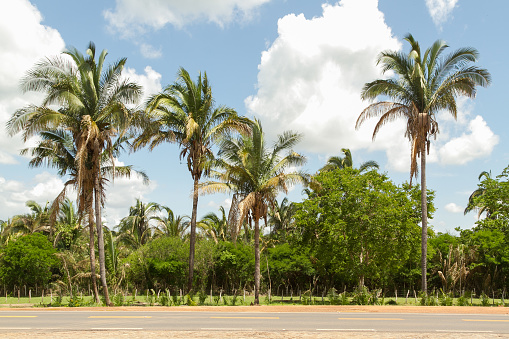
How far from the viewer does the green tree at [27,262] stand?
105ft

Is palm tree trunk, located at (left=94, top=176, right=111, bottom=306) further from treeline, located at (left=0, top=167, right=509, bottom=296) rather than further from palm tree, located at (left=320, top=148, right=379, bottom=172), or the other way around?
palm tree, located at (left=320, top=148, right=379, bottom=172)

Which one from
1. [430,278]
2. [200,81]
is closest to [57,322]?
[200,81]

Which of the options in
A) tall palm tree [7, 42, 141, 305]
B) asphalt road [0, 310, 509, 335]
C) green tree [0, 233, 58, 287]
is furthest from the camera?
green tree [0, 233, 58, 287]

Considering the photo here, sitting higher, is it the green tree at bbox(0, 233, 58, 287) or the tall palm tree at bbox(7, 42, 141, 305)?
the tall palm tree at bbox(7, 42, 141, 305)

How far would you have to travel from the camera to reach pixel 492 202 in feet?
109

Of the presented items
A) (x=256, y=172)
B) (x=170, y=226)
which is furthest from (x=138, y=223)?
(x=256, y=172)

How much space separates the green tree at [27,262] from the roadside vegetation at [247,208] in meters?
0.08

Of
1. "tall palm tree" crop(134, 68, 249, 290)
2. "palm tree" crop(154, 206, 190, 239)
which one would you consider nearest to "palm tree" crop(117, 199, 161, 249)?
"palm tree" crop(154, 206, 190, 239)

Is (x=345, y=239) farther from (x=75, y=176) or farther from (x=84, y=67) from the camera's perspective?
(x=84, y=67)

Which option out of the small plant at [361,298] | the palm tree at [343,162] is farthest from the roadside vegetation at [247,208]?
the palm tree at [343,162]

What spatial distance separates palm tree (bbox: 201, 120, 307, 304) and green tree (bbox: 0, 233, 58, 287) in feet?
55.0

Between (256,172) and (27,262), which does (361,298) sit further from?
(27,262)

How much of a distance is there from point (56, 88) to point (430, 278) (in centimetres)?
2785

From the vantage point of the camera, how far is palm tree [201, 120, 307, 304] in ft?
76.5
